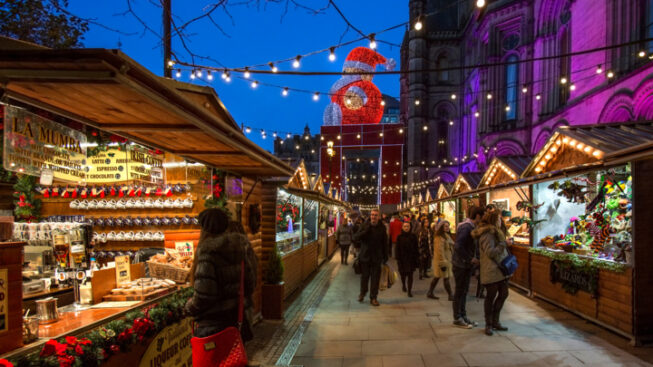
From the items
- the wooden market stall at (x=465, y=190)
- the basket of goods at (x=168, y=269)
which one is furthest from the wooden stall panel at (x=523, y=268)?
the basket of goods at (x=168, y=269)

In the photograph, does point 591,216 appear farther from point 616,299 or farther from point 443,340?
point 443,340

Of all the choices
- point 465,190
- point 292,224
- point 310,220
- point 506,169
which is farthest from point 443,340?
point 465,190

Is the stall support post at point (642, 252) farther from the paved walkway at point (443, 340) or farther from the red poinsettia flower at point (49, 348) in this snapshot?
the red poinsettia flower at point (49, 348)

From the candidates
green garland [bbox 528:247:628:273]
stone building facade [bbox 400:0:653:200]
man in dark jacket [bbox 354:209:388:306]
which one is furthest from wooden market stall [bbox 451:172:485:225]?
man in dark jacket [bbox 354:209:388:306]

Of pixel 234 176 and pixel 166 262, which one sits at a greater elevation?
pixel 234 176

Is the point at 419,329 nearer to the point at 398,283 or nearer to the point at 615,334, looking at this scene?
the point at 615,334

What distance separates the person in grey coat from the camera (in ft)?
18.1

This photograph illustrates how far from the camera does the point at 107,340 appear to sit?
2830mm

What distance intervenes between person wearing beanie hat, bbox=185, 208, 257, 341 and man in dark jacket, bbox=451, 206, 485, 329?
12.9ft

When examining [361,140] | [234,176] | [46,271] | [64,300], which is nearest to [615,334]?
[234,176]

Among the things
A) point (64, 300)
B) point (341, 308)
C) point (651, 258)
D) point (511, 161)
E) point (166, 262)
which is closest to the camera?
point (64, 300)

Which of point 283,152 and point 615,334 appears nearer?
point 615,334

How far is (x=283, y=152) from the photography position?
67.1 m

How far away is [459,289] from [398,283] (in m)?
4.30
